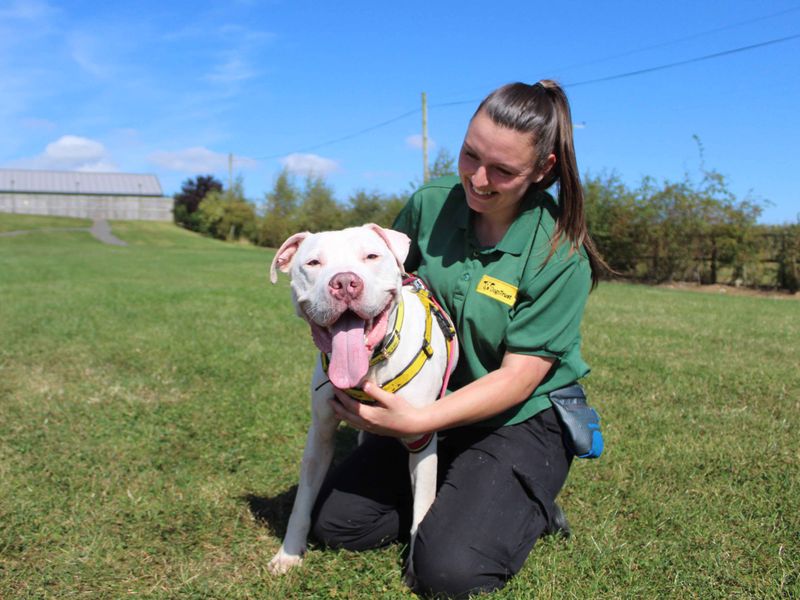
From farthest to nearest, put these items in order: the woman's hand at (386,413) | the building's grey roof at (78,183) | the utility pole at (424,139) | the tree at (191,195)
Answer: the building's grey roof at (78,183) → the tree at (191,195) → the utility pole at (424,139) → the woman's hand at (386,413)

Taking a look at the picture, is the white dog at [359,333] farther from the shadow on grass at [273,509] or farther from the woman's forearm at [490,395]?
the shadow on grass at [273,509]

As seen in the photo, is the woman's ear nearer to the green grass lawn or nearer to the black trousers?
the black trousers

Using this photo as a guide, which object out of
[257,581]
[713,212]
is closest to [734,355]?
[257,581]

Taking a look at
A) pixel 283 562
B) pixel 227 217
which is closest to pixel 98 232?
pixel 227 217

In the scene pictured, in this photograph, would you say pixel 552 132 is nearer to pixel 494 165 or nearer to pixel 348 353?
pixel 494 165

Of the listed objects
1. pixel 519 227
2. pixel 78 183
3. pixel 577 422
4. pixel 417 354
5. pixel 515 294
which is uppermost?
pixel 78 183

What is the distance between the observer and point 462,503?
2836 mm

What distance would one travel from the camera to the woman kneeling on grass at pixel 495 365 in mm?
2730

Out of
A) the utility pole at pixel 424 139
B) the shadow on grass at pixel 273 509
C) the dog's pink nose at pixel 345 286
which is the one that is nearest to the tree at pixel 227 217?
the utility pole at pixel 424 139

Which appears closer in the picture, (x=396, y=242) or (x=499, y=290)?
(x=396, y=242)

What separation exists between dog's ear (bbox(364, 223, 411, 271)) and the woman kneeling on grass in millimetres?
490

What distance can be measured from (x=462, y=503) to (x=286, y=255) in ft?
4.22

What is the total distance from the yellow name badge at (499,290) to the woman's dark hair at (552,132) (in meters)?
0.27

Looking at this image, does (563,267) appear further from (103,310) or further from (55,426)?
(103,310)
